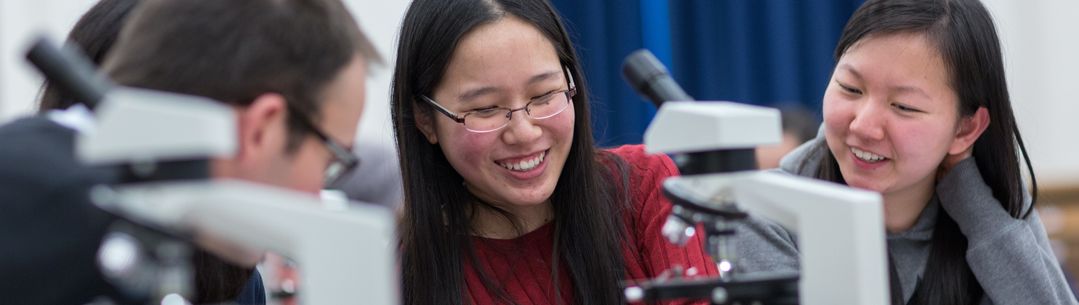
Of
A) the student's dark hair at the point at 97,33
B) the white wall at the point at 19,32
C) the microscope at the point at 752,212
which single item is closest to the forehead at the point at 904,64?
the microscope at the point at 752,212

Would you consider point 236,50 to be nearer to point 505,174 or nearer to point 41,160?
point 41,160

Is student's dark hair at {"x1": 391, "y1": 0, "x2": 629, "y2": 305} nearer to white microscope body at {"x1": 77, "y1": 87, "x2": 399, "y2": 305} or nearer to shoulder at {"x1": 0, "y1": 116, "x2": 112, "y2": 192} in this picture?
shoulder at {"x1": 0, "y1": 116, "x2": 112, "y2": 192}

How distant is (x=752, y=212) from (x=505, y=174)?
0.63 metres

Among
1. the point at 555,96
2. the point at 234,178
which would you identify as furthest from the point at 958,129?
the point at 234,178

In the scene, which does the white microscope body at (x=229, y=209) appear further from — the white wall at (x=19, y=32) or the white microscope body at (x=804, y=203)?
the white wall at (x=19, y=32)

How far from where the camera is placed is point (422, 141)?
200cm

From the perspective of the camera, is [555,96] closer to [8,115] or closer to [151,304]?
[151,304]

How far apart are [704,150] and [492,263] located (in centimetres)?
71

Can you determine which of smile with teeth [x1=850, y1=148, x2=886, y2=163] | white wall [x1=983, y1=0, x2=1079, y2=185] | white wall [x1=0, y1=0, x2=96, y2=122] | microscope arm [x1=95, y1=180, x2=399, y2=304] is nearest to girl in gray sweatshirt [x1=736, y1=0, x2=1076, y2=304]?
smile with teeth [x1=850, y1=148, x2=886, y2=163]

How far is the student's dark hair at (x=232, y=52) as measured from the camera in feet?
3.91

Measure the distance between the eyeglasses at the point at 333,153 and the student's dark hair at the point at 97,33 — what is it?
44 centimetres

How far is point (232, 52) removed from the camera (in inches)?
47.2

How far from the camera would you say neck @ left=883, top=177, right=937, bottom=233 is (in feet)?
6.82

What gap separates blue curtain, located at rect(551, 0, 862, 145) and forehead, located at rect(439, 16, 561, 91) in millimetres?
1536
